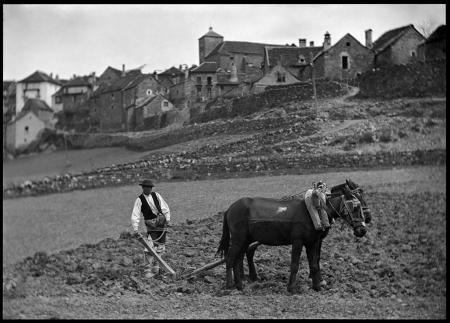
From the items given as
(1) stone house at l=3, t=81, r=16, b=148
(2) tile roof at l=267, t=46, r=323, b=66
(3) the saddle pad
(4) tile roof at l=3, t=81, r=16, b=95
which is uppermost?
(2) tile roof at l=267, t=46, r=323, b=66

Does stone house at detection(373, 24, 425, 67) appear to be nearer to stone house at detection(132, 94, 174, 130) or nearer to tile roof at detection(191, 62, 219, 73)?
tile roof at detection(191, 62, 219, 73)

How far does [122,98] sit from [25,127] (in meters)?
8.49

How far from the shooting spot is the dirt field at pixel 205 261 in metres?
7.75

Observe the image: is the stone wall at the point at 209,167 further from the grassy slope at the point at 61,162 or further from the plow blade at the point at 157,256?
the plow blade at the point at 157,256

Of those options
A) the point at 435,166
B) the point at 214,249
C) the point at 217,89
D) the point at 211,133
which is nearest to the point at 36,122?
the point at 214,249

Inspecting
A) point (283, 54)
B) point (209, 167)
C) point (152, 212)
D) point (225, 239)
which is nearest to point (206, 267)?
point (225, 239)

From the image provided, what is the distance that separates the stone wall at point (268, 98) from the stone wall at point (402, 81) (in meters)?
1.34

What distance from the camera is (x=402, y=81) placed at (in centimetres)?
2306

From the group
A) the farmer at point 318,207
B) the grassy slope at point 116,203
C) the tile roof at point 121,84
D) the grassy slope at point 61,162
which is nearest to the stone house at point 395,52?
the tile roof at point 121,84

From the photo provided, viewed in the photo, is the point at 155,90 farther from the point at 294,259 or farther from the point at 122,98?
the point at 294,259

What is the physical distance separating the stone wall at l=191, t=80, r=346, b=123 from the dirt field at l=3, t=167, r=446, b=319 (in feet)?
15.6

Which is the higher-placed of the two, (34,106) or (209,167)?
(34,106)

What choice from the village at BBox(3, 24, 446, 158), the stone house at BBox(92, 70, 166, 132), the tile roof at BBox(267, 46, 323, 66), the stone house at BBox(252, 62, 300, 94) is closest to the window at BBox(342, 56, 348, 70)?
the tile roof at BBox(267, 46, 323, 66)

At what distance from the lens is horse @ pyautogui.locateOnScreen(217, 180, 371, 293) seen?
8.43 metres
